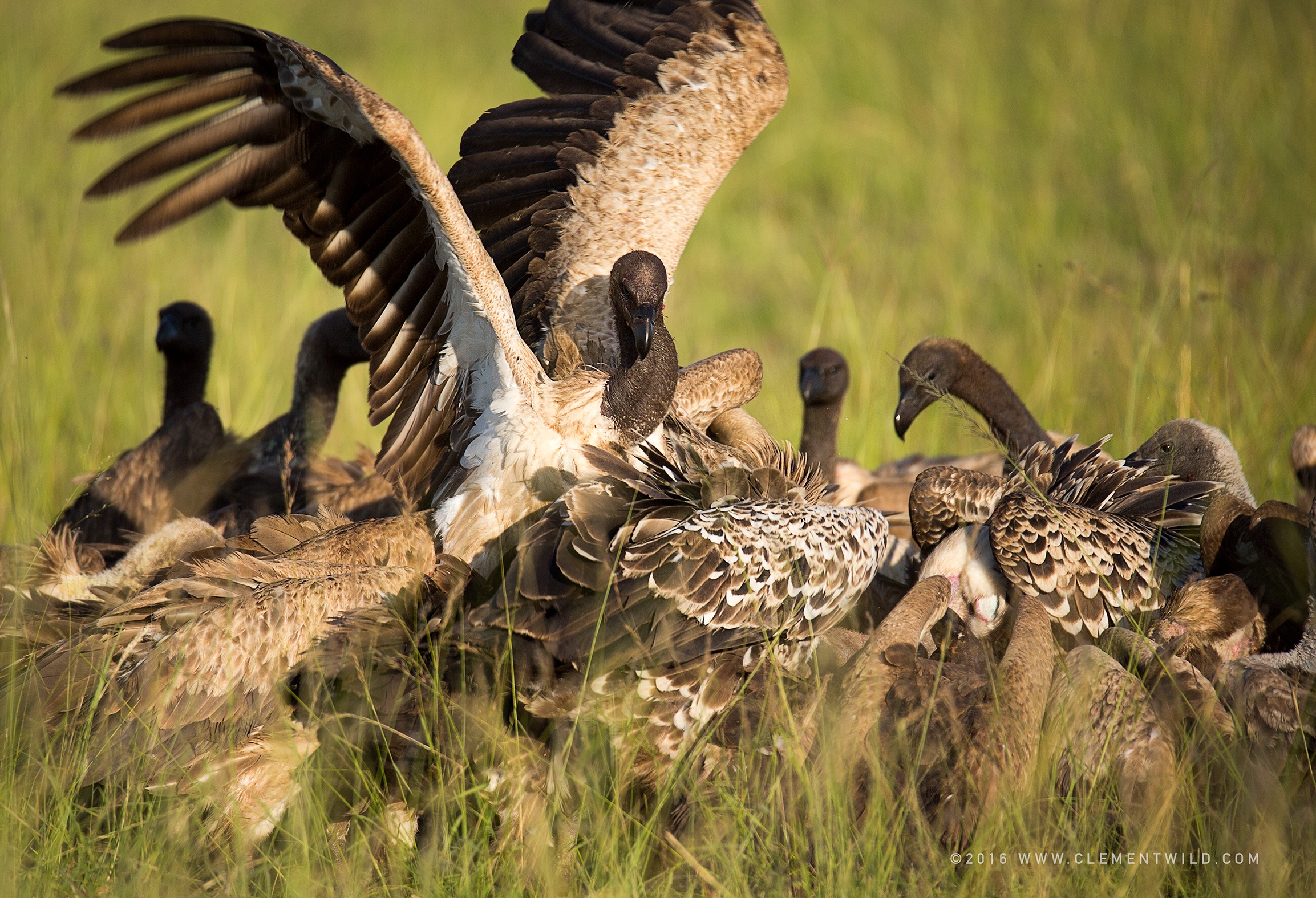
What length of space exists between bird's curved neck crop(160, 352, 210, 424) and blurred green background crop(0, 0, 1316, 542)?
489 millimetres

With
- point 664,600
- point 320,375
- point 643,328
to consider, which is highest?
point 643,328

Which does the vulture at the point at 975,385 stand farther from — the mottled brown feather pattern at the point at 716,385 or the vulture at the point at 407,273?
the vulture at the point at 407,273

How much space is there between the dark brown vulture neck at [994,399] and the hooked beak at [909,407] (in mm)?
233

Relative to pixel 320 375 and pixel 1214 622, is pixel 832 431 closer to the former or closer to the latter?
pixel 1214 622

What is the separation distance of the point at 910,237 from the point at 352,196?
632 cm

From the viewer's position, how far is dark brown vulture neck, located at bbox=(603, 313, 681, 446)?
4090mm

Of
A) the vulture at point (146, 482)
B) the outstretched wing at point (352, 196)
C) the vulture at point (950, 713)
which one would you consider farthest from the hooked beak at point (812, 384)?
the vulture at point (146, 482)

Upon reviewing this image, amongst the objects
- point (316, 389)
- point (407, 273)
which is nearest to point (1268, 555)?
point (407, 273)

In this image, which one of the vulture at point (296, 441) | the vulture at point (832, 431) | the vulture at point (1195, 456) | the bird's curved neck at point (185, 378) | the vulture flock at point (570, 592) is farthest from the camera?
the bird's curved neck at point (185, 378)

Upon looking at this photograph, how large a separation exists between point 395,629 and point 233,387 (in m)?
4.57

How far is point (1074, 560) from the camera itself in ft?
11.8

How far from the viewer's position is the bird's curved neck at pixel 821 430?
5.61m

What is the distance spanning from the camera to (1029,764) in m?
3.04

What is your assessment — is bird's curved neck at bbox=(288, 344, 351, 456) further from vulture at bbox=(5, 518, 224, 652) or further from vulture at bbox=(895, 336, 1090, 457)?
vulture at bbox=(895, 336, 1090, 457)
